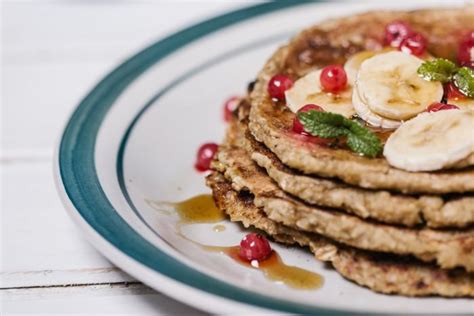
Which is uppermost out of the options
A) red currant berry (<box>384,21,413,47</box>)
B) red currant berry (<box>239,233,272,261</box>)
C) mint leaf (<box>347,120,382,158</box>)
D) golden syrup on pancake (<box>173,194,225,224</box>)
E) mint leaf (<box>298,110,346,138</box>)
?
red currant berry (<box>384,21,413,47</box>)

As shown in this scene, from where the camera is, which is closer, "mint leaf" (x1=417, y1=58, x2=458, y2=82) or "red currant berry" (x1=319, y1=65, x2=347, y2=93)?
"mint leaf" (x1=417, y1=58, x2=458, y2=82)

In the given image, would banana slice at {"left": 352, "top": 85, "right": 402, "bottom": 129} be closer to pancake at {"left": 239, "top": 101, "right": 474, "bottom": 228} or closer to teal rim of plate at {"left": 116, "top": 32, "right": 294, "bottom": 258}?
pancake at {"left": 239, "top": 101, "right": 474, "bottom": 228}

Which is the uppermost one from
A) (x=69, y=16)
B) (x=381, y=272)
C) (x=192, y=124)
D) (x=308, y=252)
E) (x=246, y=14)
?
(x=69, y=16)

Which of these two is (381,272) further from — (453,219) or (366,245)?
(453,219)

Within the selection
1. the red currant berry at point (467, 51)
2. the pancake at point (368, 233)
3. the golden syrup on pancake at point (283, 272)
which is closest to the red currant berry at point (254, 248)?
the golden syrup on pancake at point (283, 272)

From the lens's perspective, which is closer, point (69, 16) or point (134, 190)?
point (134, 190)

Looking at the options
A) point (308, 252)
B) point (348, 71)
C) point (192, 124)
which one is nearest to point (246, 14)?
point (192, 124)

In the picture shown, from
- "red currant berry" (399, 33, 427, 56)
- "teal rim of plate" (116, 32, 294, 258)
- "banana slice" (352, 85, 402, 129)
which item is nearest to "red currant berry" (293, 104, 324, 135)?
"banana slice" (352, 85, 402, 129)

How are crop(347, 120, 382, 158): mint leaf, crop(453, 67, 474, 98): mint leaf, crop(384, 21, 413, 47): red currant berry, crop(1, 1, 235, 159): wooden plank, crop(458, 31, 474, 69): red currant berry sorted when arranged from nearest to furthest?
crop(347, 120, 382, 158): mint leaf → crop(453, 67, 474, 98): mint leaf → crop(458, 31, 474, 69): red currant berry → crop(384, 21, 413, 47): red currant berry → crop(1, 1, 235, 159): wooden plank
